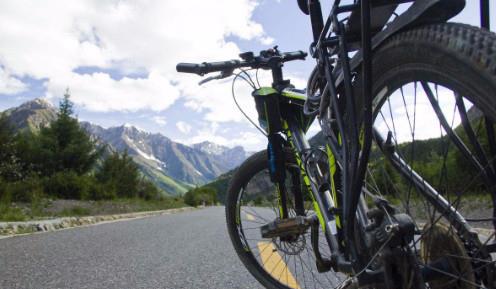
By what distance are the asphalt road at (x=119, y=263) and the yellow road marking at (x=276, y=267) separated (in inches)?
6.5

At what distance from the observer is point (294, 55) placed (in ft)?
9.04

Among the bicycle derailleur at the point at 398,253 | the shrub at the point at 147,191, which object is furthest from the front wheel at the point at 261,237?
the shrub at the point at 147,191

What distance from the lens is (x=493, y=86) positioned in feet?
3.08

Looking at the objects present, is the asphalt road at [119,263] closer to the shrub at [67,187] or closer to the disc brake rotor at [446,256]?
the disc brake rotor at [446,256]

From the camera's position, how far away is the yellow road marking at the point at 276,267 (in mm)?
2741

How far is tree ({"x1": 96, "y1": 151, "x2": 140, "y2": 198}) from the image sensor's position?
26.9 metres

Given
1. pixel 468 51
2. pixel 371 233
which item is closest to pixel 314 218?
pixel 371 233

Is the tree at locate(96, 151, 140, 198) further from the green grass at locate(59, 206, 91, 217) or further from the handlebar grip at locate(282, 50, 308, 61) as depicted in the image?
the handlebar grip at locate(282, 50, 308, 61)

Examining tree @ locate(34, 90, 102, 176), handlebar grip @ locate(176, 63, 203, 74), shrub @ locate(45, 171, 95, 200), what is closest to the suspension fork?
handlebar grip @ locate(176, 63, 203, 74)

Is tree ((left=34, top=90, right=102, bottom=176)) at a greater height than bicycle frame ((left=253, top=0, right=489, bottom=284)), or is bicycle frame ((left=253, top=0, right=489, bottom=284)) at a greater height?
tree ((left=34, top=90, right=102, bottom=176))

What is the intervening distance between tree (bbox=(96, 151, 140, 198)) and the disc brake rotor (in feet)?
84.7

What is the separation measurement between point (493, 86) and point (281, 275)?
2.18 meters

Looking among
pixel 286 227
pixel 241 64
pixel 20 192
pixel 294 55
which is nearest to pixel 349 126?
pixel 286 227

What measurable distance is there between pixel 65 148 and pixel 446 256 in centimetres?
2660
